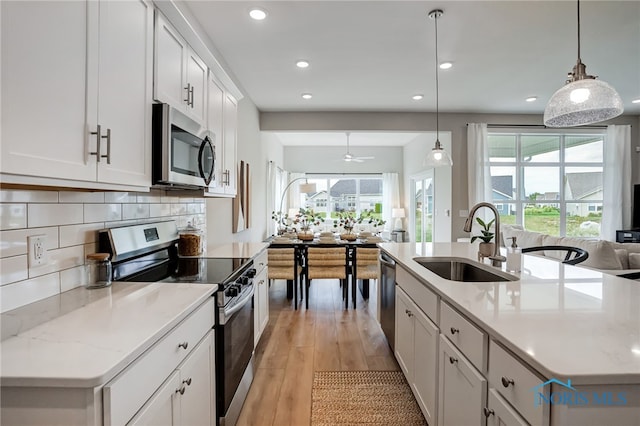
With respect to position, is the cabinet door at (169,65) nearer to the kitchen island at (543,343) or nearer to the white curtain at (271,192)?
the kitchen island at (543,343)

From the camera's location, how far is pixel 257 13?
255cm

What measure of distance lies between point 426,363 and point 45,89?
191 cm

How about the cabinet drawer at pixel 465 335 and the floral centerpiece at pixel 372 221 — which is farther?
the floral centerpiece at pixel 372 221

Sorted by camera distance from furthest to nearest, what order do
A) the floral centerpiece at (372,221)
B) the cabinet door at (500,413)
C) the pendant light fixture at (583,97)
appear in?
the floral centerpiece at (372,221), the pendant light fixture at (583,97), the cabinet door at (500,413)

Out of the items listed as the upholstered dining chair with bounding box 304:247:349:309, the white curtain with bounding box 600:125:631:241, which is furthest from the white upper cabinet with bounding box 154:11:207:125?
the white curtain with bounding box 600:125:631:241

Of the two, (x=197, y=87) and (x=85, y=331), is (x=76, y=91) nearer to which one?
(x=85, y=331)

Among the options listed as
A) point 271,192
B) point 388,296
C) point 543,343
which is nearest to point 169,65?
point 543,343

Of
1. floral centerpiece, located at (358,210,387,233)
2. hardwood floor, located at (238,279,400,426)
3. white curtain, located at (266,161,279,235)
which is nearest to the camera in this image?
hardwood floor, located at (238,279,400,426)

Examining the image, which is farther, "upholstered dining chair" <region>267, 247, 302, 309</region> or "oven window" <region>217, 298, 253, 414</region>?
"upholstered dining chair" <region>267, 247, 302, 309</region>

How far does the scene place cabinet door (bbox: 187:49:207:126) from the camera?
194cm

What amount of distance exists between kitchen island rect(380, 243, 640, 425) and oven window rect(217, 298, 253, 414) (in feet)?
3.37

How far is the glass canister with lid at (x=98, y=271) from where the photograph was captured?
1408mm

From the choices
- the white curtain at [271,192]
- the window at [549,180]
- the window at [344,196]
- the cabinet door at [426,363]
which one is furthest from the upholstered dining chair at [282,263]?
the window at [344,196]

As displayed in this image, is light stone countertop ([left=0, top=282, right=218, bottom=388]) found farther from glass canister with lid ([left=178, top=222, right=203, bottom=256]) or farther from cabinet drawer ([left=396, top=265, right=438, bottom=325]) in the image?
cabinet drawer ([left=396, top=265, right=438, bottom=325])
